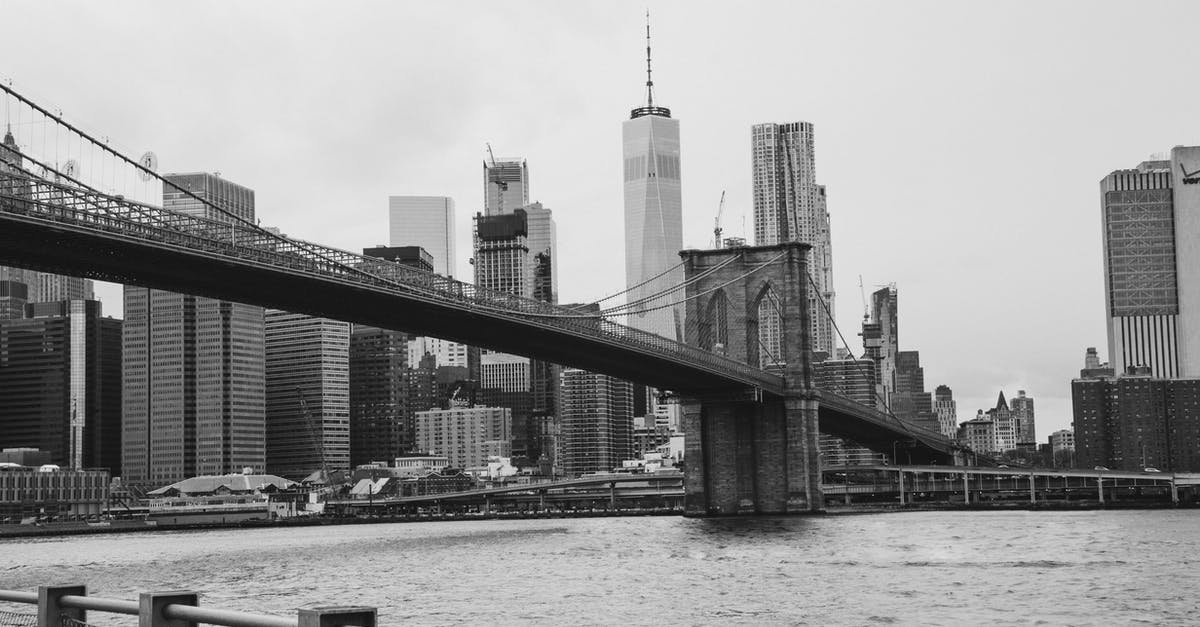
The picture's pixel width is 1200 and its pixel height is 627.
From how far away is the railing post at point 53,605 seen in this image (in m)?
8.31

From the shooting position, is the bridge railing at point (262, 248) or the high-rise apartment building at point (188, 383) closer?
the bridge railing at point (262, 248)

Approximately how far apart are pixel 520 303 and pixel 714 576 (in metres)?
26.3

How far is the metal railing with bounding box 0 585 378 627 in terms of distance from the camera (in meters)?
6.35

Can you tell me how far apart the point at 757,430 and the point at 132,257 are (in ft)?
137

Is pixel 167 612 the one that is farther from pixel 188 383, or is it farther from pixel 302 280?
pixel 188 383

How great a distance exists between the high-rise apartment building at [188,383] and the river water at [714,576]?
406 ft

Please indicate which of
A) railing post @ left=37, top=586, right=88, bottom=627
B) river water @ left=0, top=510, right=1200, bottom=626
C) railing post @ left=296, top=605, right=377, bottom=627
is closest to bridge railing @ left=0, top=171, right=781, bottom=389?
river water @ left=0, top=510, right=1200, bottom=626

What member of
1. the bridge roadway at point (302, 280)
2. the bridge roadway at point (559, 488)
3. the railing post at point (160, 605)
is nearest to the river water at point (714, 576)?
the bridge roadway at point (302, 280)

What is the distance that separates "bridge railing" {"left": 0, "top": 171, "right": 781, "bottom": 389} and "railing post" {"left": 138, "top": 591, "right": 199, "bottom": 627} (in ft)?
122

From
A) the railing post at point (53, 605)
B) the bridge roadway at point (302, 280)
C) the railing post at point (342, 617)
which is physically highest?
the bridge roadway at point (302, 280)

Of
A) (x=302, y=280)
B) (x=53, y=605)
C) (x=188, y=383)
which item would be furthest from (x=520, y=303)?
(x=188, y=383)

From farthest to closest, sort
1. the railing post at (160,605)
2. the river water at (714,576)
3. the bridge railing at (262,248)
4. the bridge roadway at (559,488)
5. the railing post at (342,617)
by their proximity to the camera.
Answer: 1. the bridge roadway at (559,488)
2. the bridge railing at (262,248)
3. the river water at (714,576)
4. the railing post at (160,605)
5. the railing post at (342,617)

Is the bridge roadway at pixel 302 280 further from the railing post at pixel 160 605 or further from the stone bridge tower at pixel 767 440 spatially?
the railing post at pixel 160 605

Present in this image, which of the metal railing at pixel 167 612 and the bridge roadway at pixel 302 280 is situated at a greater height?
the bridge roadway at pixel 302 280
